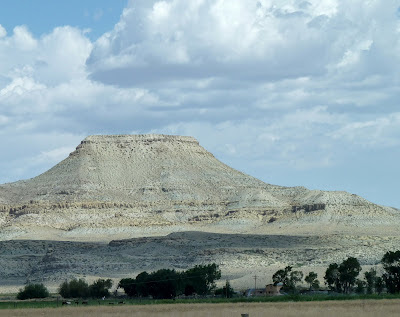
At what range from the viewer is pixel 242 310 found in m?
72.6

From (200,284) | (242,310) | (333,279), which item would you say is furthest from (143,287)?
(242,310)

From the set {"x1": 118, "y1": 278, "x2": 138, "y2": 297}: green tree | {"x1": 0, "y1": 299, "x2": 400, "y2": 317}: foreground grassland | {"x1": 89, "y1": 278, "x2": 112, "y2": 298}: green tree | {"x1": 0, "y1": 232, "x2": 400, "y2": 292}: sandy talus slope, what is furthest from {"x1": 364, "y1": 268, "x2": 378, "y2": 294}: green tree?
{"x1": 89, "y1": 278, "x2": 112, "y2": 298}: green tree

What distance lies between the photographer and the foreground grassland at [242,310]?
66.2 m

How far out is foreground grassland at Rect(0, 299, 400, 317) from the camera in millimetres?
66188

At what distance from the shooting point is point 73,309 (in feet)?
254

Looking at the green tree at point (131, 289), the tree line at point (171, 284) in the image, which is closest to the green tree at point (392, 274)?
the tree line at point (171, 284)

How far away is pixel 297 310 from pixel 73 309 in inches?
684

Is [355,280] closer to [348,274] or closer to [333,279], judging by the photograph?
[348,274]

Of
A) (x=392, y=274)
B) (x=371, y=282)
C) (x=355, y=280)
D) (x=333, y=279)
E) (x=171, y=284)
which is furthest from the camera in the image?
(x=355, y=280)

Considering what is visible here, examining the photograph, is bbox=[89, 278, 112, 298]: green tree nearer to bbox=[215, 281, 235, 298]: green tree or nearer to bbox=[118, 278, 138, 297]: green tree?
bbox=[118, 278, 138, 297]: green tree

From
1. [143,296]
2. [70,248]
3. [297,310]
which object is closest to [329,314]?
[297,310]

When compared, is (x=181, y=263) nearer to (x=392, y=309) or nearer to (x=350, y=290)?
(x=350, y=290)

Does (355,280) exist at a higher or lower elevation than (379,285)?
higher

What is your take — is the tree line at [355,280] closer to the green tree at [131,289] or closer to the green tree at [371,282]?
the green tree at [371,282]
